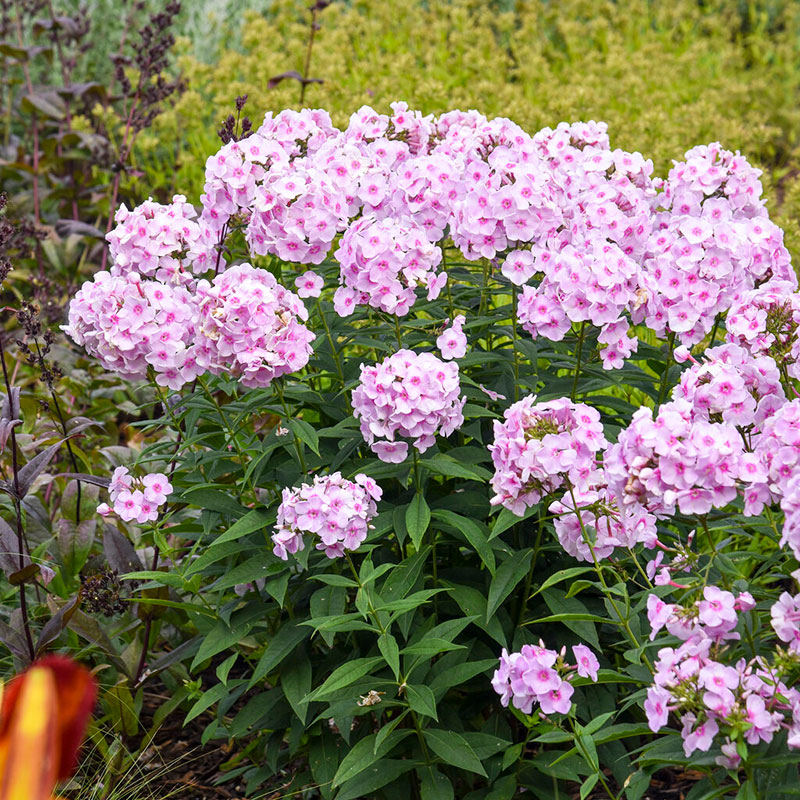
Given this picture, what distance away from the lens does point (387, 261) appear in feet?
8.65

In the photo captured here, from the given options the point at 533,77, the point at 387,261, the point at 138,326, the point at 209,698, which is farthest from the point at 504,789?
the point at 533,77

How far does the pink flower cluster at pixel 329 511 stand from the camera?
2.37 metres

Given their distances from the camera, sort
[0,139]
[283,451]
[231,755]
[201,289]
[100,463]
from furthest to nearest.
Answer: [0,139] < [100,463] < [231,755] < [283,451] < [201,289]

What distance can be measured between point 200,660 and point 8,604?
51.3 inches

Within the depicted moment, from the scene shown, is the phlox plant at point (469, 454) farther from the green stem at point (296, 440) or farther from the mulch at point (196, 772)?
the mulch at point (196, 772)

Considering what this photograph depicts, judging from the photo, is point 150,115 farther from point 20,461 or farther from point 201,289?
point 201,289

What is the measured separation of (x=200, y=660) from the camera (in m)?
2.69

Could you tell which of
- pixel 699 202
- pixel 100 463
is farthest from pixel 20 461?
pixel 699 202

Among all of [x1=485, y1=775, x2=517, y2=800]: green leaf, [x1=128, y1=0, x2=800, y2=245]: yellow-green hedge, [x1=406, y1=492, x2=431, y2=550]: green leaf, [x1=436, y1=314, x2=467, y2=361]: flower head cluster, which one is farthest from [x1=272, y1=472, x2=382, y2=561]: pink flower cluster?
[x1=128, y1=0, x2=800, y2=245]: yellow-green hedge

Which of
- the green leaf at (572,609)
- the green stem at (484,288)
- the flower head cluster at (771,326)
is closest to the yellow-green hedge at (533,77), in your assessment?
the green stem at (484,288)

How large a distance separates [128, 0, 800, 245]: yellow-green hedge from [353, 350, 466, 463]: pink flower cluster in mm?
2809

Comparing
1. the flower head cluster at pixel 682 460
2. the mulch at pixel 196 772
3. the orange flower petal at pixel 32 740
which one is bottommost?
the mulch at pixel 196 772

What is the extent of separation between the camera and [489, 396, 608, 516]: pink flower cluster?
83.8 inches

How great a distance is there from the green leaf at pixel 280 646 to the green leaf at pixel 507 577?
514mm
